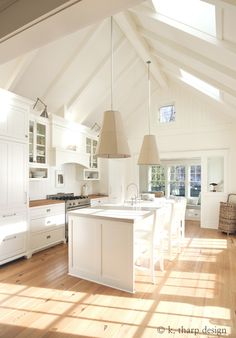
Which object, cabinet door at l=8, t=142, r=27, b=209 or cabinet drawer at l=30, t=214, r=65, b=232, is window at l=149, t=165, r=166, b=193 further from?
cabinet door at l=8, t=142, r=27, b=209

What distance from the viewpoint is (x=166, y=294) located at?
2.66 m

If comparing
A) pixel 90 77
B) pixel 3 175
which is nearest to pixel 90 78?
pixel 90 77

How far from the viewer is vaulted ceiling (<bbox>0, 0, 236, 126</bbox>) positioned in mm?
1534

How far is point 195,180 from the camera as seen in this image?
7.46 m

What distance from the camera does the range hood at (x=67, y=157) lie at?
4824 millimetres

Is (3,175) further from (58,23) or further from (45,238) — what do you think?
Result: (58,23)

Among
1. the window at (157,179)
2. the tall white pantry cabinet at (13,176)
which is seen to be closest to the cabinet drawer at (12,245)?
the tall white pantry cabinet at (13,176)

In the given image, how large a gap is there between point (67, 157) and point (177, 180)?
164 inches

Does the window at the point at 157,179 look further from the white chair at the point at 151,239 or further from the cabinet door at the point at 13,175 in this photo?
the cabinet door at the point at 13,175

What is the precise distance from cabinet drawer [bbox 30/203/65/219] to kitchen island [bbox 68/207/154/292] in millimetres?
1176

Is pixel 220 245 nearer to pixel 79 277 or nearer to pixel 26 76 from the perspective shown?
pixel 79 277

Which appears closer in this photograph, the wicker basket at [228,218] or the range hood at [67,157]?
the range hood at [67,157]

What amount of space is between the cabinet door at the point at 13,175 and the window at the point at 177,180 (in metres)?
5.31

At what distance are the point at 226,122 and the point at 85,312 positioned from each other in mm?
5552
